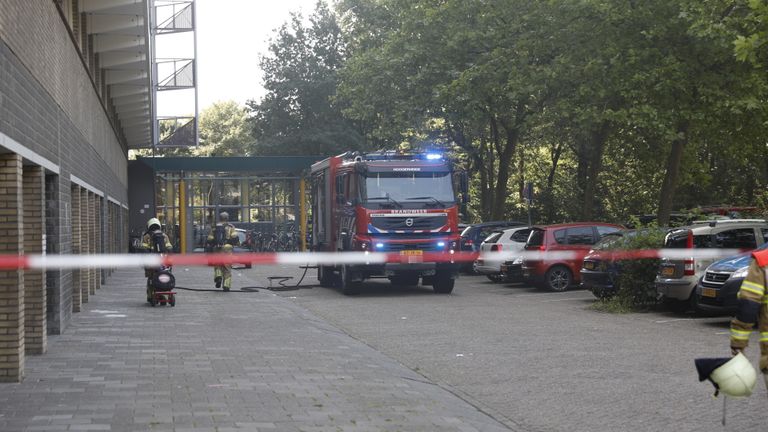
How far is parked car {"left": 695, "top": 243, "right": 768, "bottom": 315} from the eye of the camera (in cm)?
1574

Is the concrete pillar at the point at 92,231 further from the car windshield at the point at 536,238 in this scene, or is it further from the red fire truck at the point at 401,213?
the car windshield at the point at 536,238

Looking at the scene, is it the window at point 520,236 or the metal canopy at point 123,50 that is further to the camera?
the window at point 520,236

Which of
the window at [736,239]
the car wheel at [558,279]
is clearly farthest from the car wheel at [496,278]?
the window at [736,239]

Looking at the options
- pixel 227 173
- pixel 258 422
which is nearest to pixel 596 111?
pixel 258 422

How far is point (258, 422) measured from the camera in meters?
8.30

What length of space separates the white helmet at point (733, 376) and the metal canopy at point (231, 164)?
41093 mm

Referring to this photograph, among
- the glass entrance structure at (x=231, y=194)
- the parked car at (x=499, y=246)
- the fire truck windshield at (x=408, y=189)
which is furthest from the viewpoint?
the glass entrance structure at (x=231, y=194)

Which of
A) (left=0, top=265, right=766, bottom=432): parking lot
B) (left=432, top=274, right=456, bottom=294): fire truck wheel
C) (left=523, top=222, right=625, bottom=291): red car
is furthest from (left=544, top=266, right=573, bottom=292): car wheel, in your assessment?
(left=0, top=265, right=766, bottom=432): parking lot

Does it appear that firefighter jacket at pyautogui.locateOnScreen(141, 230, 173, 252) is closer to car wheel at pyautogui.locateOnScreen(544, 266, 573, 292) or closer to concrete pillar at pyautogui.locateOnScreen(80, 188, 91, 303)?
concrete pillar at pyautogui.locateOnScreen(80, 188, 91, 303)

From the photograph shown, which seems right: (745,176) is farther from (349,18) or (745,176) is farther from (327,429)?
(327,429)

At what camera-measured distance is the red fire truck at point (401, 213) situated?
77.6ft

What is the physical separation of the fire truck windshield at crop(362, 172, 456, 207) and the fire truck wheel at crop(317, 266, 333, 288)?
4022 mm

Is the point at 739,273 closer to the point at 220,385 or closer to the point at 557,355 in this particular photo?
the point at 557,355

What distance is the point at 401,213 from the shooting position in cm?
2378
